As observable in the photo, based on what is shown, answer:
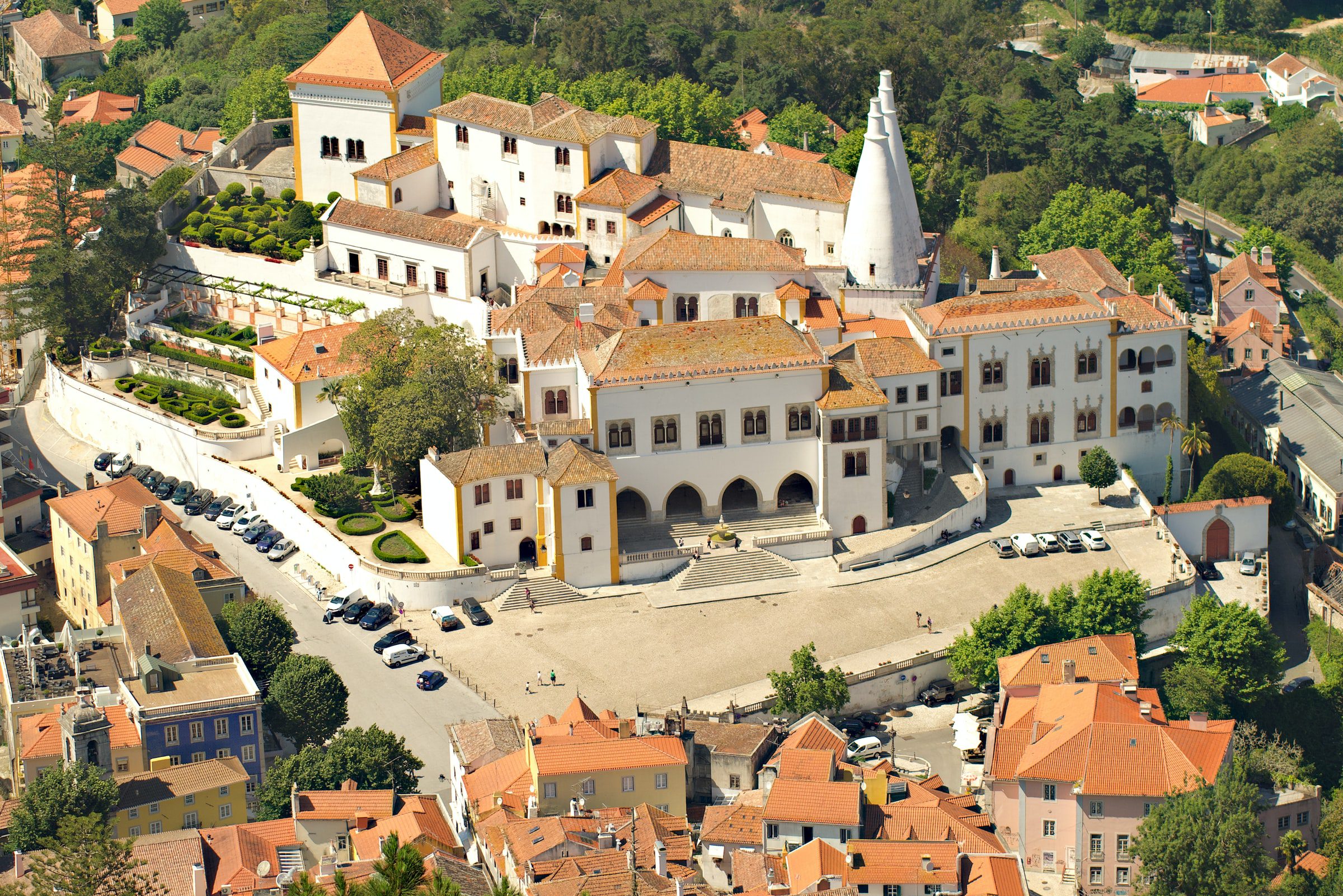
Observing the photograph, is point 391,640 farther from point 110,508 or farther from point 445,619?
point 110,508

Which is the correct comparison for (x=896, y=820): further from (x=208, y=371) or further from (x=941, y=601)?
(x=208, y=371)

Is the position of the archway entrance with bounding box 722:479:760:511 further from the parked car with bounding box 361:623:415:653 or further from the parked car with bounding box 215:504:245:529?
the parked car with bounding box 215:504:245:529

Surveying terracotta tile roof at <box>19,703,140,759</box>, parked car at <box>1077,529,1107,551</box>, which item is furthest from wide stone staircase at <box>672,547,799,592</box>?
terracotta tile roof at <box>19,703,140,759</box>

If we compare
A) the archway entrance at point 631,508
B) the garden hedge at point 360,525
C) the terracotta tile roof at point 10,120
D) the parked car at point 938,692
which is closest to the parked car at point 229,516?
the garden hedge at point 360,525

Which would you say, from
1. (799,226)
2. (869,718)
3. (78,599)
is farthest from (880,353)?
(78,599)

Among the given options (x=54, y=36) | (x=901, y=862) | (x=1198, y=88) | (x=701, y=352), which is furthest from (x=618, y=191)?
(x=1198, y=88)

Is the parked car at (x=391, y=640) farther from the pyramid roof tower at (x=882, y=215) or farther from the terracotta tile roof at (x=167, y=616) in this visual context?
the pyramid roof tower at (x=882, y=215)

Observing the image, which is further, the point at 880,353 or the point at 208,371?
the point at 208,371
